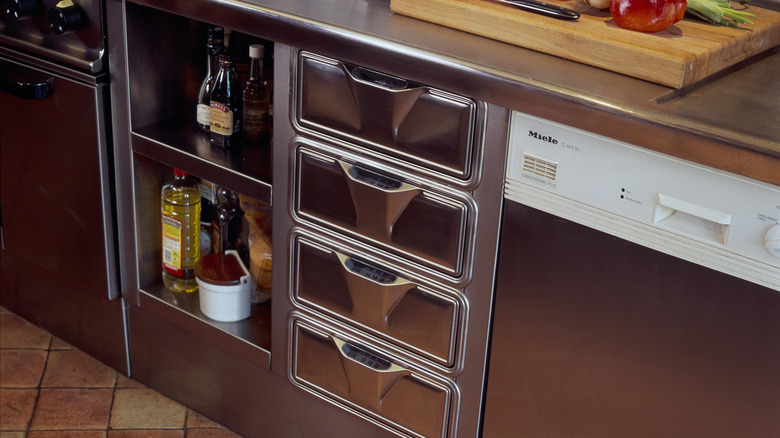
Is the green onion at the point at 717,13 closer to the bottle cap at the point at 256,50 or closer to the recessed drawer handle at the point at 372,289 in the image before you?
the recessed drawer handle at the point at 372,289

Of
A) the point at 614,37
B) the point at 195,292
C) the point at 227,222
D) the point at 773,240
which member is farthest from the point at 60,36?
the point at 773,240

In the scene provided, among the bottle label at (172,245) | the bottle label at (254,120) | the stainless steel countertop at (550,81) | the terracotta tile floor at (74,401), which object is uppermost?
the stainless steel countertop at (550,81)

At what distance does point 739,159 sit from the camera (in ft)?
3.83

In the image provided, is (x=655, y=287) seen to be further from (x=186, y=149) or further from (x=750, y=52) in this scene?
(x=186, y=149)

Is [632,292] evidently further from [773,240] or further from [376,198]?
[376,198]

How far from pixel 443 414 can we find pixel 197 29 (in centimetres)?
99

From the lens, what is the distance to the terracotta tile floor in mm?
2059

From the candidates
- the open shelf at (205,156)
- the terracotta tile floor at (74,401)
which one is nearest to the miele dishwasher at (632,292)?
the open shelf at (205,156)

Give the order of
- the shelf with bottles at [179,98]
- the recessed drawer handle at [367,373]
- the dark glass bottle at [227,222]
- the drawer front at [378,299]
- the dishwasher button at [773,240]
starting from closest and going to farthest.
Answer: the dishwasher button at [773,240] → the drawer front at [378,299] → the recessed drawer handle at [367,373] → the shelf with bottles at [179,98] → the dark glass bottle at [227,222]

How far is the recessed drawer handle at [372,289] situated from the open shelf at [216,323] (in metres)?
0.32

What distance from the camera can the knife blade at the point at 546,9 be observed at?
1464 millimetres

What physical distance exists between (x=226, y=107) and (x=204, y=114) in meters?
0.10

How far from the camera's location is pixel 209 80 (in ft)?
6.32

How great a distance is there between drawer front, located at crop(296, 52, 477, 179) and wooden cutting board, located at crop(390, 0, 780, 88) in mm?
158
